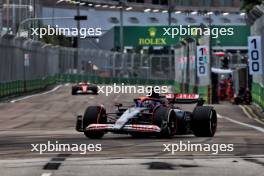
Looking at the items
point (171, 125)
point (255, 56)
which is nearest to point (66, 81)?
point (255, 56)

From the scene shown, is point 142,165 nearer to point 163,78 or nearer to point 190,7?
point 163,78

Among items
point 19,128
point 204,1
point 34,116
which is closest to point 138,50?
point 204,1

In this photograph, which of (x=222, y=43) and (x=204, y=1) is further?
(x=204, y=1)

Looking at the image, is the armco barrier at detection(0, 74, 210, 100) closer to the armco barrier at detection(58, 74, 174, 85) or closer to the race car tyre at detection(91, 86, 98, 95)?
the armco barrier at detection(58, 74, 174, 85)

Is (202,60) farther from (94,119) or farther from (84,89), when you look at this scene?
(94,119)

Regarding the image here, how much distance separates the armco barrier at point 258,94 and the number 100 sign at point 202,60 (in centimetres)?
292

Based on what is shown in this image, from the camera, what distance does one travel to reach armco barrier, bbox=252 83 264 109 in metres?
40.0

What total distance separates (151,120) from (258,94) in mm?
22882

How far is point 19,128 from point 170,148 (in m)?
10.6

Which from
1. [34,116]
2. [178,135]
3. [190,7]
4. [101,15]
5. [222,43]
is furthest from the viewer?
[190,7]

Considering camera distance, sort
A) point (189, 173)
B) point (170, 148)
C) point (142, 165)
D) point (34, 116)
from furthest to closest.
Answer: point (34, 116) → point (170, 148) → point (142, 165) → point (189, 173)

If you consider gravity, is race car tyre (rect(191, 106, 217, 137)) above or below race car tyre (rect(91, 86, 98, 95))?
above

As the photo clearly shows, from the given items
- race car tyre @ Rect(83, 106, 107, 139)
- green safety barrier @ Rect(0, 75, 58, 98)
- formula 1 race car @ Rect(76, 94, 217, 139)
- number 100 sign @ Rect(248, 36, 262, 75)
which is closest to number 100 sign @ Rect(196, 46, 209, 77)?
number 100 sign @ Rect(248, 36, 262, 75)

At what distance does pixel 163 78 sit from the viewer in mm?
87000
